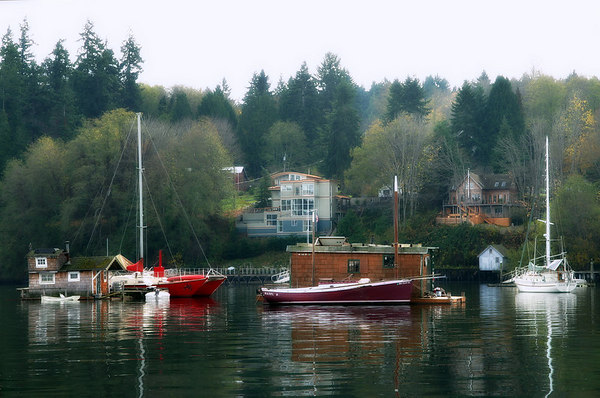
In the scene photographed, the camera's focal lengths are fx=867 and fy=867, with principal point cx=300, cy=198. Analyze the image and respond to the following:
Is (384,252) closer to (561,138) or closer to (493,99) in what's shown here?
(561,138)

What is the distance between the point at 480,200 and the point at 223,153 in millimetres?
36647

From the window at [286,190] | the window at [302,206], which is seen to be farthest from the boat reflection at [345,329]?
the window at [286,190]

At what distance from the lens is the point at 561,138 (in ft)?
374

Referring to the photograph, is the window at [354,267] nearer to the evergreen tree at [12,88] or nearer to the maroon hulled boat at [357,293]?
the maroon hulled boat at [357,293]

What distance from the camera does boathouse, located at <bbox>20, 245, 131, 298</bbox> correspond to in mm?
71625

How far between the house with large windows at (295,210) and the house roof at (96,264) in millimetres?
52129

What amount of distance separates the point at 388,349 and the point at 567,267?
69107 millimetres

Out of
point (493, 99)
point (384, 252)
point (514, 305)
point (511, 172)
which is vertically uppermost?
point (493, 99)

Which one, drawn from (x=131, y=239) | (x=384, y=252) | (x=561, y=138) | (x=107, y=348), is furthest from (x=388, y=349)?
(x=561, y=138)

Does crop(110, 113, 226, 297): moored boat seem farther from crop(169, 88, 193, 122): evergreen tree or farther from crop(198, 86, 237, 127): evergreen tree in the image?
crop(198, 86, 237, 127): evergreen tree

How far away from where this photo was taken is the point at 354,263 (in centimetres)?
5944

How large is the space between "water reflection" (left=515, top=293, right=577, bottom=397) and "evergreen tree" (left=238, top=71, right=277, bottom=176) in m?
87.7

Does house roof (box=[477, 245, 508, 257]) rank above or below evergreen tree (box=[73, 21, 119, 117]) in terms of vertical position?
below

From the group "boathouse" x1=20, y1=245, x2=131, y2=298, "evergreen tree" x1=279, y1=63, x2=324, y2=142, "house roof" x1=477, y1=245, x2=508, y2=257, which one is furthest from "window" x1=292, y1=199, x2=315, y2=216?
"boathouse" x1=20, y1=245, x2=131, y2=298
